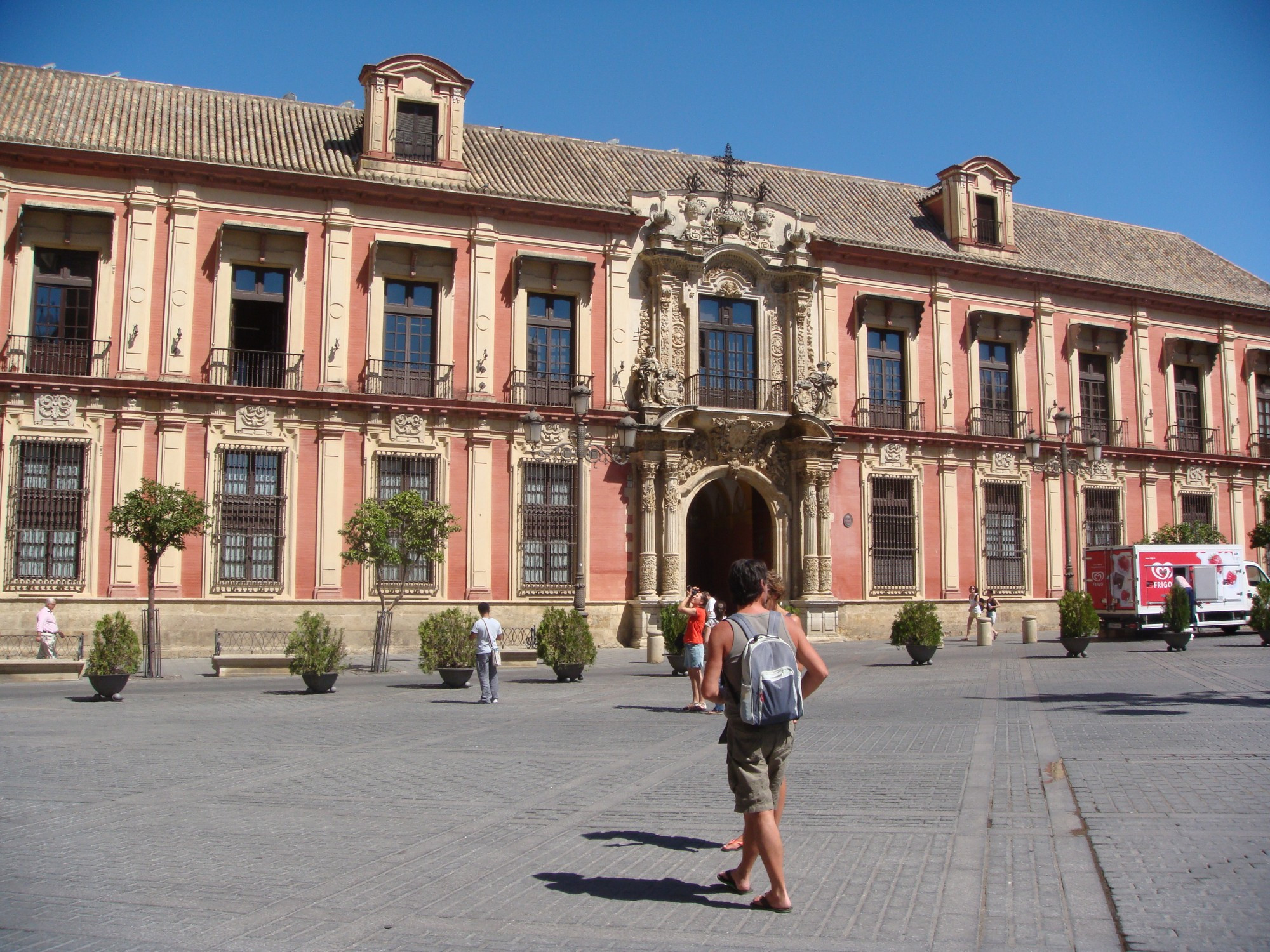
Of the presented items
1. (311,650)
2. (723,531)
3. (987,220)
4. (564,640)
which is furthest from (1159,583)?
(311,650)

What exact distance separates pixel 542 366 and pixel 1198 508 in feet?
72.3

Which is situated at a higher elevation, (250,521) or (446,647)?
(250,521)

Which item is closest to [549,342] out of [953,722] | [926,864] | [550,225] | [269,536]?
[550,225]

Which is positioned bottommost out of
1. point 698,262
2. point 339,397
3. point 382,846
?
point 382,846

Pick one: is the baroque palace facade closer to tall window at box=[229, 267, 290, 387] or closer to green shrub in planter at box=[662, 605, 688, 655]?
tall window at box=[229, 267, 290, 387]

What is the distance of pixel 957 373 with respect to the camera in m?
32.9

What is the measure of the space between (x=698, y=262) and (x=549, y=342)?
457 cm

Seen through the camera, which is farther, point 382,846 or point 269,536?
point 269,536

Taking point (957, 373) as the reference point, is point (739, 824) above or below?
below

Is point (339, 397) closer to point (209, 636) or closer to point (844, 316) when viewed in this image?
point (209, 636)

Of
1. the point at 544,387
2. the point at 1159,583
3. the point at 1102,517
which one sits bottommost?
the point at 1159,583

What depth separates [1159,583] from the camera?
96.9ft

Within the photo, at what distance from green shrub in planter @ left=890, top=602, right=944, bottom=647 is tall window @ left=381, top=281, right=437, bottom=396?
12.4 m

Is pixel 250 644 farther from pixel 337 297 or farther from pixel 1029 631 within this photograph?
pixel 1029 631
